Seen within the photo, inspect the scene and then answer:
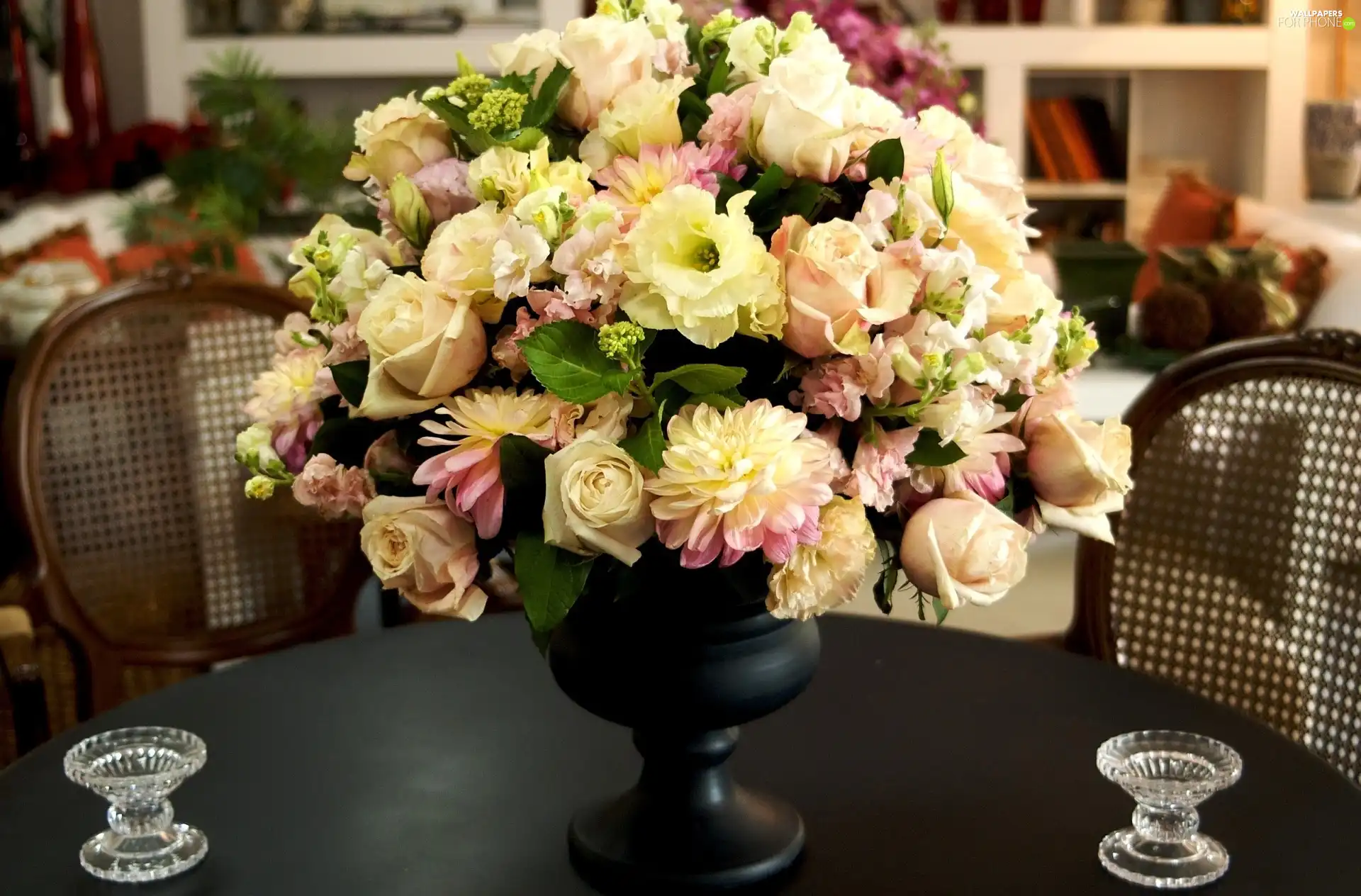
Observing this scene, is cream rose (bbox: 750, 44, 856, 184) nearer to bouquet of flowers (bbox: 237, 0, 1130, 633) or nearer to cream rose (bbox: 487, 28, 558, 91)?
bouquet of flowers (bbox: 237, 0, 1130, 633)

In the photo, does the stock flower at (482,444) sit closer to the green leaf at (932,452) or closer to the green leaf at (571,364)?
the green leaf at (571,364)

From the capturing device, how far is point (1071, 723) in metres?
1.25

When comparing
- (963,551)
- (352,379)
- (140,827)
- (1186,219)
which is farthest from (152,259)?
(1186,219)

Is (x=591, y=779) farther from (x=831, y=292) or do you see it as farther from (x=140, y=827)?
(x=831, y=292)

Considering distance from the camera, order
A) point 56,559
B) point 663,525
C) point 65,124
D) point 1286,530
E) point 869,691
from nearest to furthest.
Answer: point 663,525 < point 869,691 < point 1286,530 < point 56,559 < point 65,124

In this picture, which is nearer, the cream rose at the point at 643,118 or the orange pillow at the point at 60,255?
the cream rose at the point at 643,118

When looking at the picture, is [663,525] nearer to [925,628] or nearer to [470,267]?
[470,267]

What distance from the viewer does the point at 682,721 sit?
0.94 meters

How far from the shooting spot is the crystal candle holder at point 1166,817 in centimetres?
A: 100

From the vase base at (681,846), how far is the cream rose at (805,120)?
0.42m

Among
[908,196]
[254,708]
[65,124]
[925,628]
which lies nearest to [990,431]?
[908,196]

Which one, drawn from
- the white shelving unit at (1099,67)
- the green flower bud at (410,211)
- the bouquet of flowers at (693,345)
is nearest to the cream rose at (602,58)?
the bouquet of flowers at (693,345)

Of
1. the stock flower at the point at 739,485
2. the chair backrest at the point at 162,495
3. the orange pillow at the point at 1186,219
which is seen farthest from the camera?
the orange pillow at the point at 1186,219

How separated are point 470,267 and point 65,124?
3.50 metres
